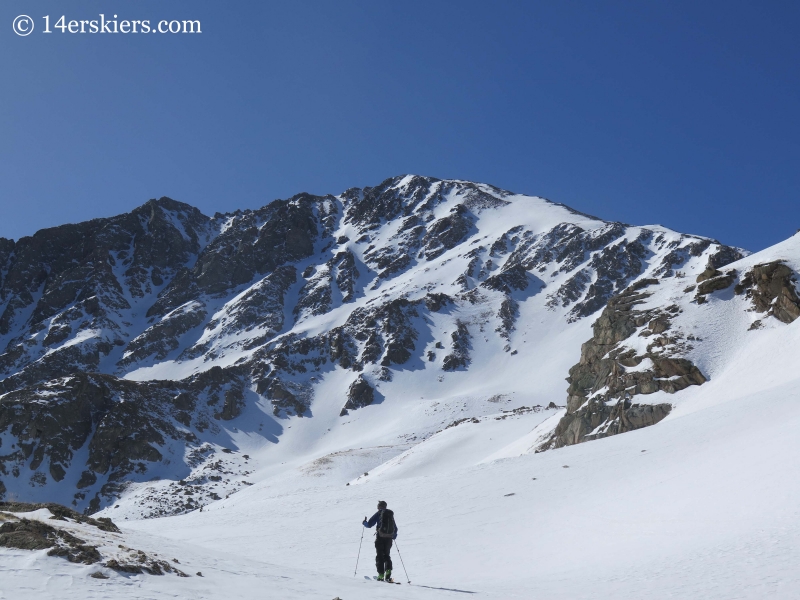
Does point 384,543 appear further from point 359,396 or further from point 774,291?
point 359,396

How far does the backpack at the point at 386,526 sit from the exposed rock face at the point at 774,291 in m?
35.8

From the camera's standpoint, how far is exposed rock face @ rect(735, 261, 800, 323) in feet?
129

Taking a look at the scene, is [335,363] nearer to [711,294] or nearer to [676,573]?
[711,294]

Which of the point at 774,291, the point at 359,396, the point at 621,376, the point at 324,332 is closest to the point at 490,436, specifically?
the point at 621,376

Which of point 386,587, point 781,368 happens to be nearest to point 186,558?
point 386,587

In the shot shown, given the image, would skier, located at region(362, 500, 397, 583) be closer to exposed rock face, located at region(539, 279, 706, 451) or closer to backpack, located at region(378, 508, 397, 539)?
backpack, located at region(378, 508, 397, 539)

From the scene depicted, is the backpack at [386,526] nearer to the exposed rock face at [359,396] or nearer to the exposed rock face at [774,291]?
the exposed rock face at [774,291]


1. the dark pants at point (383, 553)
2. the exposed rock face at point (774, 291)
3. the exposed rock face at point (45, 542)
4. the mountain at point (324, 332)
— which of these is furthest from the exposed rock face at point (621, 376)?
the exposed rock face at point (45, 542)

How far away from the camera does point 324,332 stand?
121m

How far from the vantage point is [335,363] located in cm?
11094

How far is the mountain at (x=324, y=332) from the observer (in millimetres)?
49250

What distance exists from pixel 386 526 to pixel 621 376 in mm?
31255

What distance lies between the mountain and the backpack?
26412mm

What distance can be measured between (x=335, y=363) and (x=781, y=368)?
8573 centimetres
